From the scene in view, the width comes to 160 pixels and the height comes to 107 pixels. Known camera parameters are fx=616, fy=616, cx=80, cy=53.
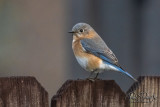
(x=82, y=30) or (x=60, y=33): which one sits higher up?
(x=60, y=33)

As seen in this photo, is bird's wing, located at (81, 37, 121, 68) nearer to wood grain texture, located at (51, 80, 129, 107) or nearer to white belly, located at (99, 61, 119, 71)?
white belly, located at (99, 61, 119, 71)

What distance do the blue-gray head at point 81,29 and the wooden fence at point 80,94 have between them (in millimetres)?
2270

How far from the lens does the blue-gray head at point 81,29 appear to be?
6.78 meters

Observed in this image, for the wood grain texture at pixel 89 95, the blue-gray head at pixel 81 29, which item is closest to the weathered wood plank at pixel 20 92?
the wood grain texture at pixel 89 95

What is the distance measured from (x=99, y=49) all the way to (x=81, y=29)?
1.82 feet

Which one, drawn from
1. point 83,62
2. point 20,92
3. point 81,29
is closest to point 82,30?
point 81,29

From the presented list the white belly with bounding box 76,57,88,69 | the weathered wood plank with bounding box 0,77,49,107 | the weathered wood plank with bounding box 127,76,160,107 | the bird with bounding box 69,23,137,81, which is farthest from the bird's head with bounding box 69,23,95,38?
the weathered wood plank with bounding box 0,77,49,107

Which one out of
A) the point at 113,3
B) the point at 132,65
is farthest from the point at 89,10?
the point at 132,65

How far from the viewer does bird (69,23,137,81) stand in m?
6.17

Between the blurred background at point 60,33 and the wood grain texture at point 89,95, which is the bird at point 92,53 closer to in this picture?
the blurred background at point 60,33

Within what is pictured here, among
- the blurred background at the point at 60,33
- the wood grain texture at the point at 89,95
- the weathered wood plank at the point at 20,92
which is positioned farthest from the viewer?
the blurred background at the point at 60,33

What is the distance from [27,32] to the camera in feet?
30.1

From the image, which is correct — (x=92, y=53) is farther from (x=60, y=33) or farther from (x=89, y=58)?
(x=60, y=33)

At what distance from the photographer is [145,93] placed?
4.58m
